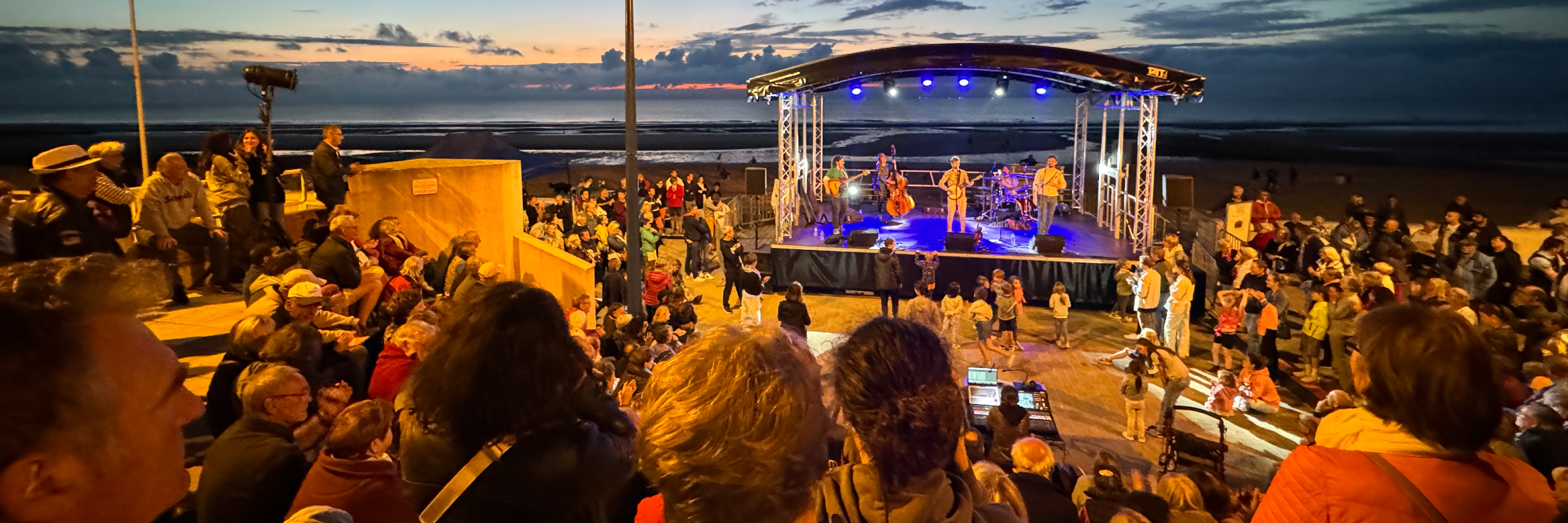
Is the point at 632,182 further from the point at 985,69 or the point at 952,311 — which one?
the point at 985,69

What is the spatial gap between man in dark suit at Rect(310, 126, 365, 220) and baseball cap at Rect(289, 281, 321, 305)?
3.82 m

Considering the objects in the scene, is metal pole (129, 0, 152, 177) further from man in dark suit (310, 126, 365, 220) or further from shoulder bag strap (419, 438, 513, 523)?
shoulder bag strap (419, 438, 513, 523)

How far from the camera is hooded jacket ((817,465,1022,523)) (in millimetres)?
1919

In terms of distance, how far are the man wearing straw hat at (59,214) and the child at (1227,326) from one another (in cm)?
1021

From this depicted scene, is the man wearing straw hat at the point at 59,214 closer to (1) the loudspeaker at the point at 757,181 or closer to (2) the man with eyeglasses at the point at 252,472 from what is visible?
(2) the man with eyeglasses at the point at 252,472

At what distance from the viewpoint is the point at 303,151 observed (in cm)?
5666

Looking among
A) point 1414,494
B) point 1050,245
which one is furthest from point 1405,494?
point 1050,245

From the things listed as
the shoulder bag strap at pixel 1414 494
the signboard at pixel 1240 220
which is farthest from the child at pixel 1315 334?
the shoulder bag strap at pixel 1414 494

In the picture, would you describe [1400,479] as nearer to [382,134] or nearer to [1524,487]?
[1524,487]

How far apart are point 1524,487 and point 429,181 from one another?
31.5 feet

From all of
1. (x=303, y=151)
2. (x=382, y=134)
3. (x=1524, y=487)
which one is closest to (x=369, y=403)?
(x=1524, y=487)

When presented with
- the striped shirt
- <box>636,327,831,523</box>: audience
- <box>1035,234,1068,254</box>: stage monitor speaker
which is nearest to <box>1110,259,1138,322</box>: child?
<box>1035,234,1068,254</box>: stage monitor speaker

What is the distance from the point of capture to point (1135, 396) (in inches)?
319

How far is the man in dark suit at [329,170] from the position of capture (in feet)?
27.7
